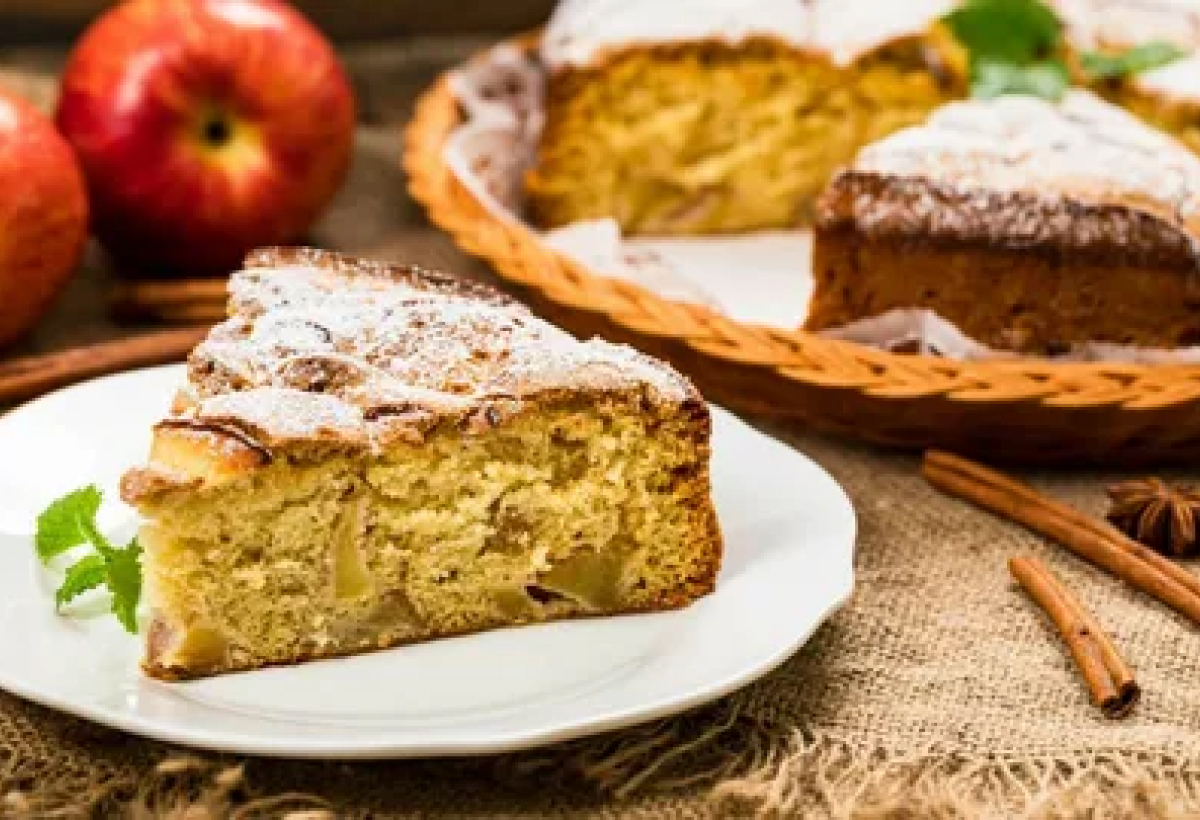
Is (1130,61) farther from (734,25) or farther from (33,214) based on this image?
(33,214)

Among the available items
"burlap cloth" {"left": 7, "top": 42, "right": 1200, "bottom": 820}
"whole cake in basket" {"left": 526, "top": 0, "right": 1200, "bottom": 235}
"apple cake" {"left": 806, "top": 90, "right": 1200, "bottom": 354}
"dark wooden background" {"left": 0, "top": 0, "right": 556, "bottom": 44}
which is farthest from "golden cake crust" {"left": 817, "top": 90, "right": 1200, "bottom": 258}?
"dark wooden background" {"left": 0, "top": 0, "right": 556, "bottom": 44}

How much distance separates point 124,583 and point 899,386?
1267mm

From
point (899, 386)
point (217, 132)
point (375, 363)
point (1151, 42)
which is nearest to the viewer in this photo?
point (375, 363)

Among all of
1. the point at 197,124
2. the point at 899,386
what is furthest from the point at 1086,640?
the point at 197,124

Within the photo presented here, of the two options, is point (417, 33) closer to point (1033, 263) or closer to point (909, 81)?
point (909, 81)

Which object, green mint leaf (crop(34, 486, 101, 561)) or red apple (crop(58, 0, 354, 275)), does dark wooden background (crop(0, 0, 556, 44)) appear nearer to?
red apple (crop(58, 0, 354, 275))

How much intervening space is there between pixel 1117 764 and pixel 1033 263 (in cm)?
116

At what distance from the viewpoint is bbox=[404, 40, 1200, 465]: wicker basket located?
298 cm

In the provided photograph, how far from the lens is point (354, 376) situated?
2508 mm

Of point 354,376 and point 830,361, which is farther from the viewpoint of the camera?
point 830,361

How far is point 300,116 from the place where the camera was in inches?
152

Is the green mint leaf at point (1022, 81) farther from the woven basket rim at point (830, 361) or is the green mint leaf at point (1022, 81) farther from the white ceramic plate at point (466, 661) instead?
the white ceramic plate at point (466, 661)

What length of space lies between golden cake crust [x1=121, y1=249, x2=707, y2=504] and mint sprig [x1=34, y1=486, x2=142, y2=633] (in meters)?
0.12

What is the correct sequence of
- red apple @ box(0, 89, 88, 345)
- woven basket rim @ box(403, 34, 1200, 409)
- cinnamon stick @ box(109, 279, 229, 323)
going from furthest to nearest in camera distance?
1. cinnamon stick @ box(109, 279, 229, 323)
2. red apple @ box(0, 89, 88, 345)
3. woven basket rim @ box(403, 34, 1200, 409)
